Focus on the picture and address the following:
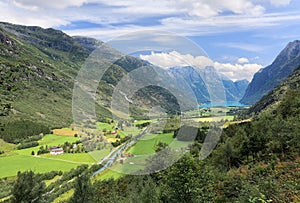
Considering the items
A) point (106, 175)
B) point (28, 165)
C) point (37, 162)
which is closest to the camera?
point (106, 175)

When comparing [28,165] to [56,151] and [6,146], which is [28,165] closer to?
[56,151]

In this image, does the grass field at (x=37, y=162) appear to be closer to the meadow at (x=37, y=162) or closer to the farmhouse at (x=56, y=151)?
the meadow at (x=37, y=162)

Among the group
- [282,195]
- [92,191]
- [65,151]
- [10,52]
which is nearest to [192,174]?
[282,195]

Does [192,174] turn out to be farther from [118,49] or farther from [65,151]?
[65,151]

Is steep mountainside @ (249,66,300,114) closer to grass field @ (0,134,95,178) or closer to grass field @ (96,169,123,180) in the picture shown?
grass field @ (96,169,123,180)

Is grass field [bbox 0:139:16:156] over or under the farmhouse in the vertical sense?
under

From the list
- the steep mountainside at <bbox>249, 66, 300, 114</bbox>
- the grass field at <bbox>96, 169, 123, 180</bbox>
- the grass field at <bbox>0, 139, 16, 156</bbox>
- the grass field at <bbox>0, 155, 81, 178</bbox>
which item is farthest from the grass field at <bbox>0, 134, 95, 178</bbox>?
the steep mountainside at <bbox>249, 66, 300, 114</bbox>

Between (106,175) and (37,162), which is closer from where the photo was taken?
(106,175)

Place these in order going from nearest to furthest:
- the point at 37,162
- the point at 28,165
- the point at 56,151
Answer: the point at 28,165, the point at 37,162, the point at 56,151

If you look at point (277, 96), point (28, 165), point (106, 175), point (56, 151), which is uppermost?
point (277, 96)

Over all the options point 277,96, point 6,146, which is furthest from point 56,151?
point 277,96

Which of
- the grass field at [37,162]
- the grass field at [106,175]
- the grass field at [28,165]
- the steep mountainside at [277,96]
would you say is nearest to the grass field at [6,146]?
the grass field at [37,162]
